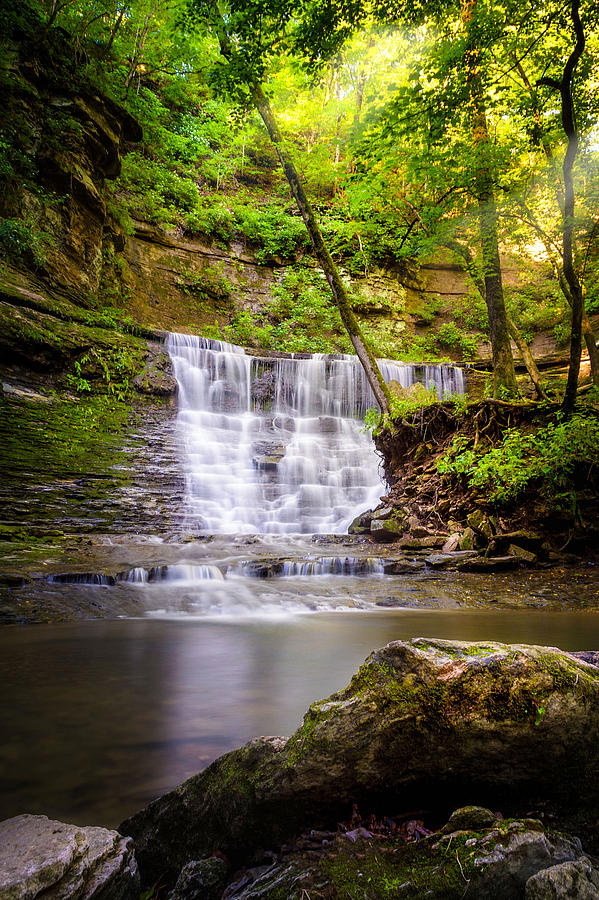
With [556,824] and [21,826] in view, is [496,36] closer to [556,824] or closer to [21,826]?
[556,824]

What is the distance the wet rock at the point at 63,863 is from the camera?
0.87 m

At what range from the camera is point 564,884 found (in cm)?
80

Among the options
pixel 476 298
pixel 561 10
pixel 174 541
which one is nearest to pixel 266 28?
pixel 561 10

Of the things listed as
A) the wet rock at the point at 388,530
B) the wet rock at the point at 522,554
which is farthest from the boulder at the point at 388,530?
the wet rock at the point at 522,554

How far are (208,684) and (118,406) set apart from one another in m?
9.78

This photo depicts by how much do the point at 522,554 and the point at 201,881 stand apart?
21.4 feet

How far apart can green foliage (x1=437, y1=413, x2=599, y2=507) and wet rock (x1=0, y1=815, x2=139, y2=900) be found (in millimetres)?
6687

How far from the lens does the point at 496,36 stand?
18.0 ft

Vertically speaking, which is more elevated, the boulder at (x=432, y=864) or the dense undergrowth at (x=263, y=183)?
the dense undergrowth at (x=263, y=183)

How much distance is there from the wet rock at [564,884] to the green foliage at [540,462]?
6.31m

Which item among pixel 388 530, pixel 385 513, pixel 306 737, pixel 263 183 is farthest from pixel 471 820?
pixel 263 183

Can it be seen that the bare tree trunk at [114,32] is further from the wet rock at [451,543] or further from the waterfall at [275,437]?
the wet rock at [451,543]

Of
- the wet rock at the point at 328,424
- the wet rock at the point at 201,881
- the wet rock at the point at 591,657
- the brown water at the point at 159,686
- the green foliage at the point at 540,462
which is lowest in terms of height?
the brown water at the point at 159,686

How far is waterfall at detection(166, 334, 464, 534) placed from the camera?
10.5 meters
